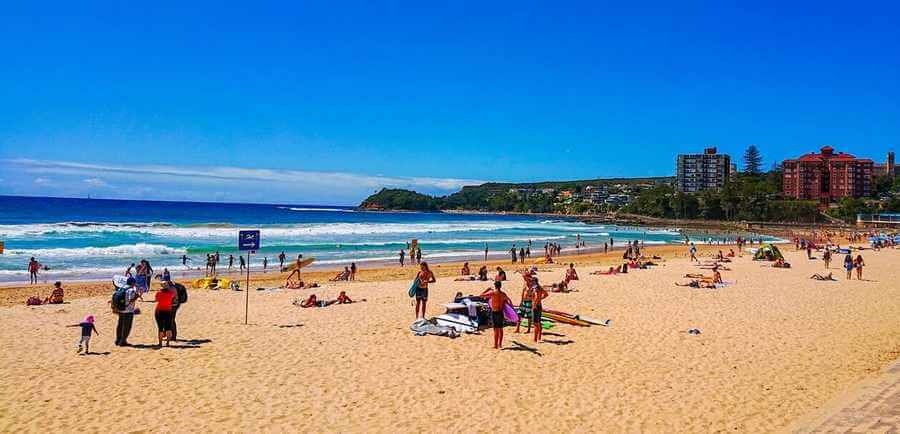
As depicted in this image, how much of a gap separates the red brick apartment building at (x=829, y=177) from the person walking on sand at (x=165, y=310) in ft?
414

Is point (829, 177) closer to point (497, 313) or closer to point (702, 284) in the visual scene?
point (702, 284)

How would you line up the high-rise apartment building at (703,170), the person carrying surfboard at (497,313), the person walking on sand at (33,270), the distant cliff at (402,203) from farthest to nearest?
the distant cliff at (402,203)
the high-rise apartment building at (703,170)
the person walking on sand at (33,270)
the person carrying surfboard at (497,313)

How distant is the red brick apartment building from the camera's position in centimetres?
11325

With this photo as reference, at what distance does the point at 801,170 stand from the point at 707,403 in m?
128

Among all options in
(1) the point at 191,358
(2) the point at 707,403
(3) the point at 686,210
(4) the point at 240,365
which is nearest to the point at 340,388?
(4) the point at 240,365

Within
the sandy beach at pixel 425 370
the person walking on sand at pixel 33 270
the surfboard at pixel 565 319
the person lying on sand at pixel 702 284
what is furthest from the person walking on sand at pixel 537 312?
the person walking on sand at pixel 33 270

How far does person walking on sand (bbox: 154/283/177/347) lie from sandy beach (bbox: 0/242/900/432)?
0.30 m

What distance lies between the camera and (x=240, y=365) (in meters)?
8.63

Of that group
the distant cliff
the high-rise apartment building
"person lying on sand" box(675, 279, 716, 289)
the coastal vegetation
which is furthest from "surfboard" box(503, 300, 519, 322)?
the distant cliff

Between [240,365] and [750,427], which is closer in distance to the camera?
[750,427]

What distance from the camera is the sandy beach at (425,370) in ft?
21.5

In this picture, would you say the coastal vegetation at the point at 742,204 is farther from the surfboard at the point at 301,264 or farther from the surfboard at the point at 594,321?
the surfboard at the point at 594,321

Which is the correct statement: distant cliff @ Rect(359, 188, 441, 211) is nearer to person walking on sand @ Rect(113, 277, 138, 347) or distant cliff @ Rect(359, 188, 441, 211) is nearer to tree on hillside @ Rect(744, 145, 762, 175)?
tree on hillside @ Rect(744, 145, 762, 175)

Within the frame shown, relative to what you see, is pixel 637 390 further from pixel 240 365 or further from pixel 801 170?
pixel 801 170
